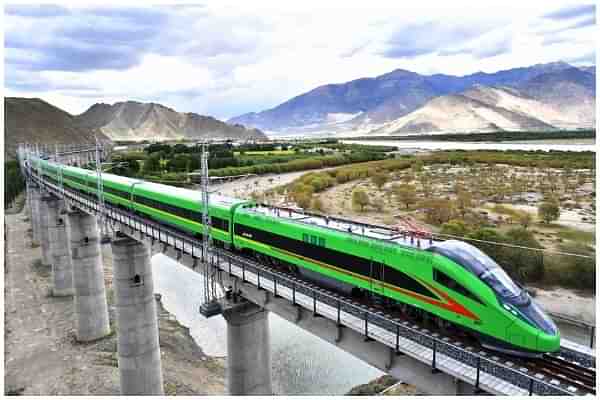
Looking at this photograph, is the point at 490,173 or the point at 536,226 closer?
the point at 536,226

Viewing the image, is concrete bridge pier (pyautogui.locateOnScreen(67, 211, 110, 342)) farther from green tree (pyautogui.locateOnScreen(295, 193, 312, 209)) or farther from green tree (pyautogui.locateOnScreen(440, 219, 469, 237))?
green tree (pyautogui.locateOnScreen(440, 219, 469, 237))

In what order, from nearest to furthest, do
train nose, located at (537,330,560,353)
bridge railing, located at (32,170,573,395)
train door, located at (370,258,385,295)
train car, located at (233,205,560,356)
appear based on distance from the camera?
bridge railing, located at (32,170,573,395), train nose, located at (537,330,560,353), train car, located at (233,205,560,356), train door, located at (370,258,385,295)

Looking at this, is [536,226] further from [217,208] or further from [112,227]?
[112,227]

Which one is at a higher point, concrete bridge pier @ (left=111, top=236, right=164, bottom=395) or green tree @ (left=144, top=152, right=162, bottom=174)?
green tree @ (left=144, top=152, right=162, bottom=174)

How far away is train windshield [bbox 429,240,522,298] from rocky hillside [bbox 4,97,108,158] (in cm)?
15915

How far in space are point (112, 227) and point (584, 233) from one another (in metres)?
39.7

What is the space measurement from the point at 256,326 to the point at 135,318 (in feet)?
35.2

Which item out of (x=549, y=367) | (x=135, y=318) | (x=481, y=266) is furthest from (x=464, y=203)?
(x=549, y=367)

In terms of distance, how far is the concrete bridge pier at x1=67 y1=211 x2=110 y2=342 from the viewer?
1526 inches

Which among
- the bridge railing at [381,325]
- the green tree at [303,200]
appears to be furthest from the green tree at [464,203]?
the bridge railing at [381,325]

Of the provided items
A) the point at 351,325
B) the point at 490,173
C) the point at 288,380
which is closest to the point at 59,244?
the point at 288,380

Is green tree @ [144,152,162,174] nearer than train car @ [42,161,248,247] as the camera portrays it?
No

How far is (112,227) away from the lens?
3072 cm

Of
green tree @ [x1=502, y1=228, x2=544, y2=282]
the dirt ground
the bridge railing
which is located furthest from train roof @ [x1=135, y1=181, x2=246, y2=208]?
green tree @ [x1=502, y1=228, x2=544, y2=282]
